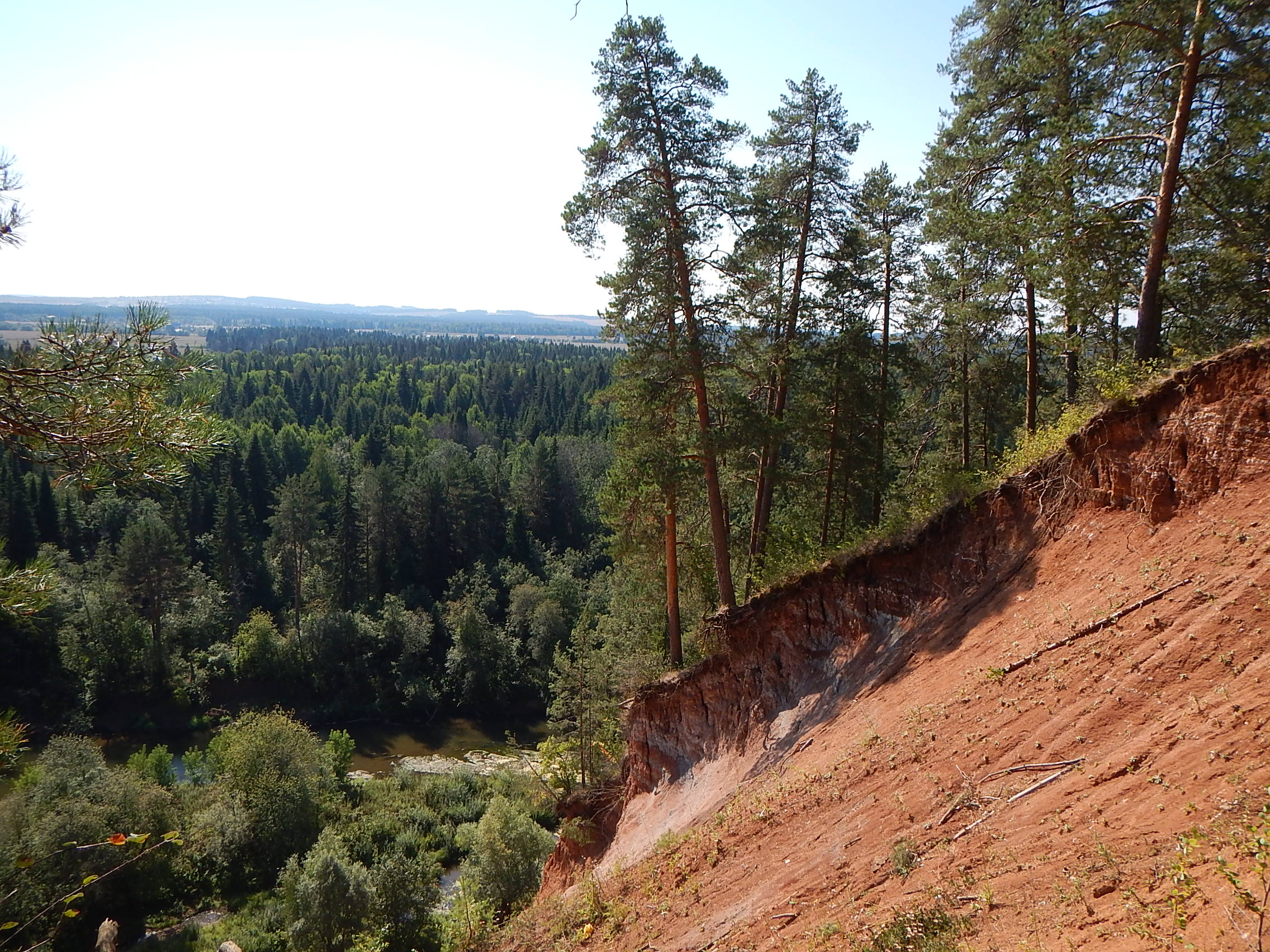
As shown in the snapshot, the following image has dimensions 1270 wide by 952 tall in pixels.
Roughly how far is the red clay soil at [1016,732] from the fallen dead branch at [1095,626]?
2 centimetres

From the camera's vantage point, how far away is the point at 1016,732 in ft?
21.8

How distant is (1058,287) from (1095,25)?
3.31m

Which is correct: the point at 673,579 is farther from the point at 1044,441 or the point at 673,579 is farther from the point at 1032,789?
the point at 1032,789

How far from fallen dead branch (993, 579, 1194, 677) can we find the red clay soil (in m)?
0.02

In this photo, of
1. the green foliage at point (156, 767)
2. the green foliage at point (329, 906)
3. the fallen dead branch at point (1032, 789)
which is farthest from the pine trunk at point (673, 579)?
the green foliage at point (156, 767)

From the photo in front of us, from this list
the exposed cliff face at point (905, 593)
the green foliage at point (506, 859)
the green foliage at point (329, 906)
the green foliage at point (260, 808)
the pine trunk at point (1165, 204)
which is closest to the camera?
the exposed cliff face at point (905, 593)

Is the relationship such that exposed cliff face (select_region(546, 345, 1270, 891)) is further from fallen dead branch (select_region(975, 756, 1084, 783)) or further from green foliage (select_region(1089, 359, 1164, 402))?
fallen dead branch (select_region(975, 756, 1084, 783))

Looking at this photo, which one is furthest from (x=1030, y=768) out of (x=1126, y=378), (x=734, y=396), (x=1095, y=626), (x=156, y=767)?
(x=156, y=767)

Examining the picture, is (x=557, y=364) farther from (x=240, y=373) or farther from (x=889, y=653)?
(x=889, y=653)

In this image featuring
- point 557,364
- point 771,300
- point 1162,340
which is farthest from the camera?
point 557,364

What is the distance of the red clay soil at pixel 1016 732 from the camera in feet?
15.1

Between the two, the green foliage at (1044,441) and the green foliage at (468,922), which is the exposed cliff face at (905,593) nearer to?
the green foliage at (1044,441)

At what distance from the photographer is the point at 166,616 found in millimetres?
40938

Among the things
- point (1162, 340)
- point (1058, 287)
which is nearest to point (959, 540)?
point (1058, 287)
